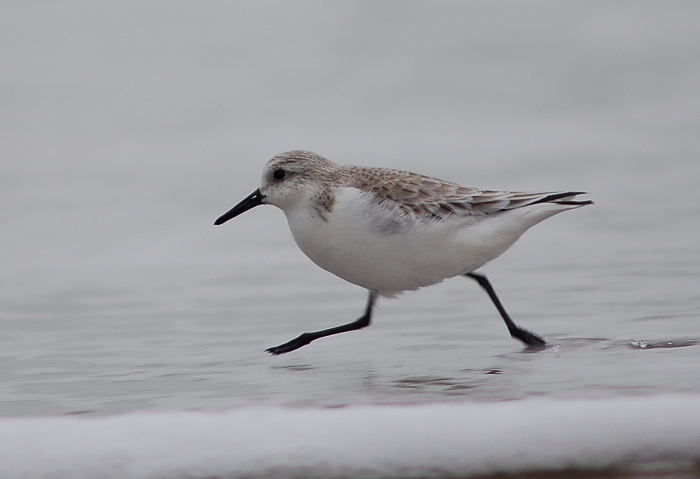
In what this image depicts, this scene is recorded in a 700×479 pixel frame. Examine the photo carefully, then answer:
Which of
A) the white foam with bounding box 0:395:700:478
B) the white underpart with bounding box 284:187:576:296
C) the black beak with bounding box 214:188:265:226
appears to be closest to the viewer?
the white foam with bounding box 0:395:700:478

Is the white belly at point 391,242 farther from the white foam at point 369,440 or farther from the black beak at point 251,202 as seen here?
the white foam at point 369,440

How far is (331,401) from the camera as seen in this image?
10.9ft

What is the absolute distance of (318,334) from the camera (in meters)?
4.50

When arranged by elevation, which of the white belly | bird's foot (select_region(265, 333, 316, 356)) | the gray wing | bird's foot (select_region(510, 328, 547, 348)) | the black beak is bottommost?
bird's foot (select_region(510, 328, 547, 348))

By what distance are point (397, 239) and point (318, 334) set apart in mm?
592

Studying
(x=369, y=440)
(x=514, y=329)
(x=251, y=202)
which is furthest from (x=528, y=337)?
(x=369, y=440)

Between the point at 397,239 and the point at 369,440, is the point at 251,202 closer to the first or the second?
the point at 397,239

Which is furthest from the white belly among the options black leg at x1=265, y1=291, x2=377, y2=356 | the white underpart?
black leg at x1=265, y1=291, x2=377, y2=356

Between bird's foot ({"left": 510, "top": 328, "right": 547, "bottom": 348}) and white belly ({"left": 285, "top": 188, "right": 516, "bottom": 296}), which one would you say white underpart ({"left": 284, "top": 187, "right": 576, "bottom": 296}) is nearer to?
white belly ({"left": 285, "top": 188, "right": 516, "bottom": 296})

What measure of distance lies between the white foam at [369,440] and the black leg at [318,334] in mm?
1289

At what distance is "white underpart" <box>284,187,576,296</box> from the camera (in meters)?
4.21

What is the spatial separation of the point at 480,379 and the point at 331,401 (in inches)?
23.0

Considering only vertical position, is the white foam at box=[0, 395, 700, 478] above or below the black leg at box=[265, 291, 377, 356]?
below

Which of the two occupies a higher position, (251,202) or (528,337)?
(251,202)
